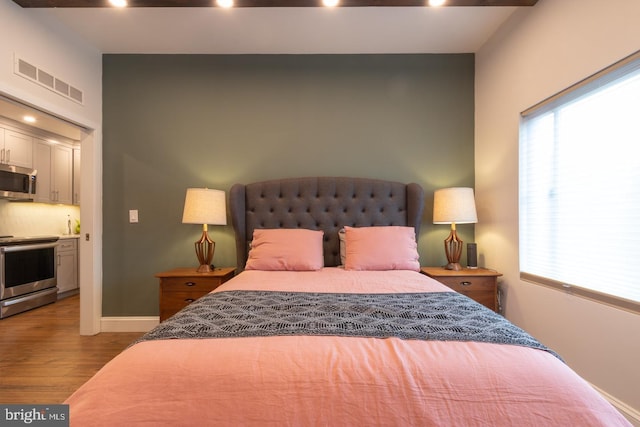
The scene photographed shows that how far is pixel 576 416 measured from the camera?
2.40 ft

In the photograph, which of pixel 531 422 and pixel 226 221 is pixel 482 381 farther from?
pixel 226 221

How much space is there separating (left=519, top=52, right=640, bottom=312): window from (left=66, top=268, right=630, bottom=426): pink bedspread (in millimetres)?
1200

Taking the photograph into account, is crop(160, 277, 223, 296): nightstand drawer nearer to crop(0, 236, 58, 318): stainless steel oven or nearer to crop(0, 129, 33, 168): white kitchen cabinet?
crop(0, 236, 58, 318): stainless steel oven

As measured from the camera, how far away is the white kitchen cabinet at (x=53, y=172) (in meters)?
4.09

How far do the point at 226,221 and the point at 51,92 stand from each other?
5.78ft

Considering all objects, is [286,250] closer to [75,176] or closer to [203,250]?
[203,250]

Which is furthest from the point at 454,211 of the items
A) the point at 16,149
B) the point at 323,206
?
the point at 16,149

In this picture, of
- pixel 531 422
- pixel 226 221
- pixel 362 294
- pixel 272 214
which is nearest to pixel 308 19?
pixel 272 214

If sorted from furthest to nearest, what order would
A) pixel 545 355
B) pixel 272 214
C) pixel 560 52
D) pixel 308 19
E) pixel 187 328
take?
pixel 272 214
pixel 308 19
pixel 560 52
pixel 187 328
pixel 545 355

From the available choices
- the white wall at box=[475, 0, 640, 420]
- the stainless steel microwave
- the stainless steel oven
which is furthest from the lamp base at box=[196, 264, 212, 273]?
the stainless steel microwave

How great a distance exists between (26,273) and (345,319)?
4.56 meters

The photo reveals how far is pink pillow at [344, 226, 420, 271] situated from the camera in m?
2.33

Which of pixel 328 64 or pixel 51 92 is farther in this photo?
pixel 328 64

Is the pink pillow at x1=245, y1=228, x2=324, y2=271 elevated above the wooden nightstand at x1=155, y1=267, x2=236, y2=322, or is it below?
above
